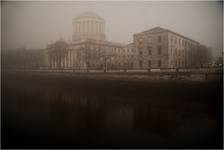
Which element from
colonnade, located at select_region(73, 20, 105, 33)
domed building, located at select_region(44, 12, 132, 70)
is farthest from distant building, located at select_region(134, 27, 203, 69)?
colonnade, located at select_region(73, 20, 105, 33)

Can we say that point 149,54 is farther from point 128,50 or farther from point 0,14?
point 0,14

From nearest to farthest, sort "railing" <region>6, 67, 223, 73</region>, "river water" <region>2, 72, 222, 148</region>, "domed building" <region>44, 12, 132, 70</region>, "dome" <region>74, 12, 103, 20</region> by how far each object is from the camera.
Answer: "river water" <region>2, 72, 222, 148</region> → "railing" <region>6, 67, 223, 73</region> → "dome" <region>74, 12, 103, 20</region> → "domed building" <region>44, 12, 132, 70</region>

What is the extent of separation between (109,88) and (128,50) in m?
0.88

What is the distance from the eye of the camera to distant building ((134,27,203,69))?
10.3 feet

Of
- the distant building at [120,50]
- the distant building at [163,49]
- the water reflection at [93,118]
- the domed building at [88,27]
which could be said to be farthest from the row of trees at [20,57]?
the distant building at [163,49]

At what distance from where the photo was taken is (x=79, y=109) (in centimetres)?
321

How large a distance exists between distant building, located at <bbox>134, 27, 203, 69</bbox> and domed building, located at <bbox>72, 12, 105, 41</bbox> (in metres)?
0.68

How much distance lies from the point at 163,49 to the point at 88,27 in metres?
1.55

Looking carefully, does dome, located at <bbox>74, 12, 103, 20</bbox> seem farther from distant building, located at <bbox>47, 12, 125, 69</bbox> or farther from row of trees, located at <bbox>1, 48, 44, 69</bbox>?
row of trees, located at <bbox>1, 48, 44, 69</bbox>

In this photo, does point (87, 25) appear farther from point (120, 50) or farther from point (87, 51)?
point (120, 50)

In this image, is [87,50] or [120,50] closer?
[120,50]

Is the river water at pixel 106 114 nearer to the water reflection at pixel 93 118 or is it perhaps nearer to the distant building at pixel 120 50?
the water reflection at pixel 93 118

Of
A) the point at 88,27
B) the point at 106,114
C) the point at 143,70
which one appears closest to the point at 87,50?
the point at 88,27

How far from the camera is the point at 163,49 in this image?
3.34 meters
